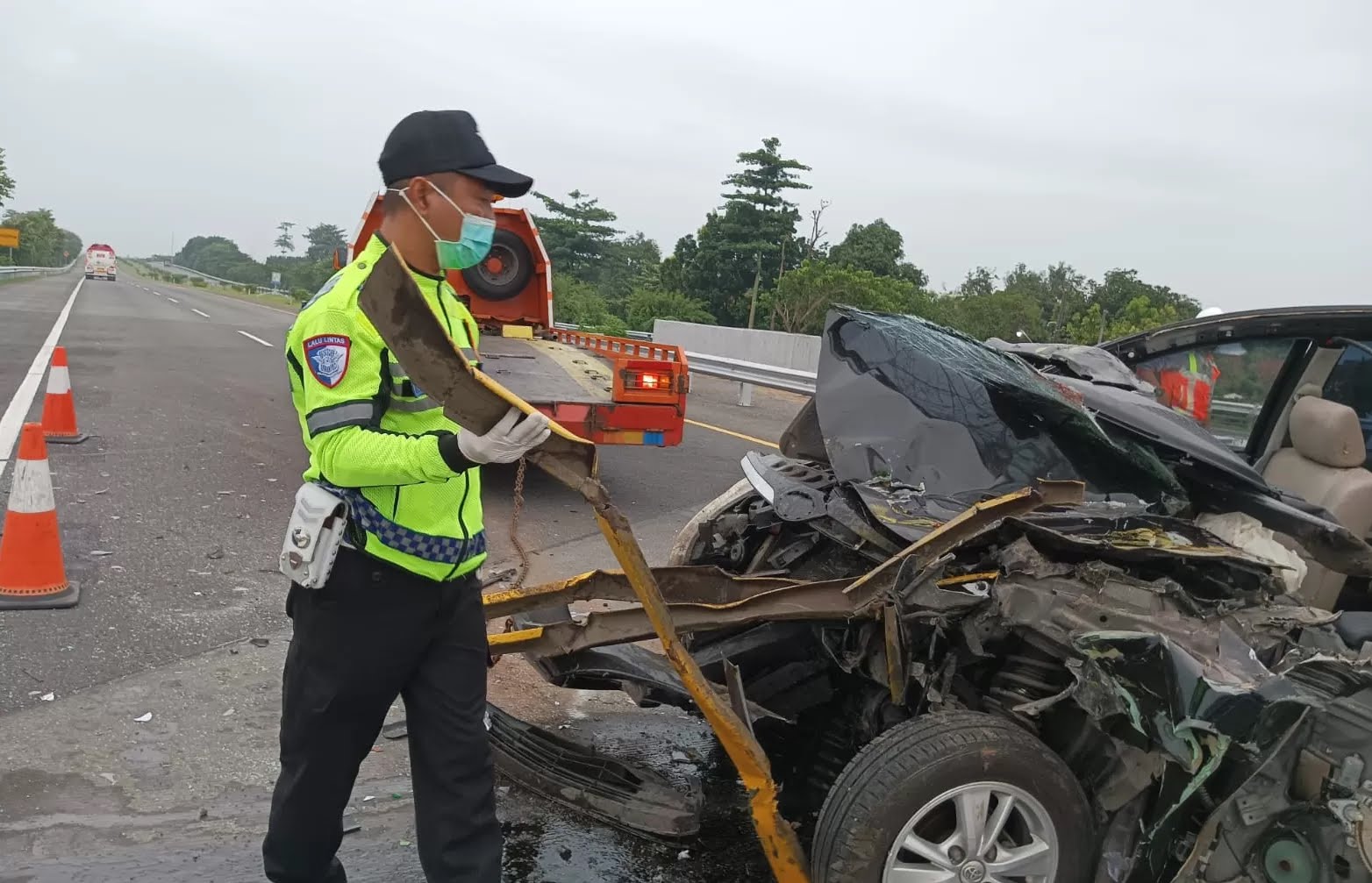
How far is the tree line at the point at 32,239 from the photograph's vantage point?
199 feet

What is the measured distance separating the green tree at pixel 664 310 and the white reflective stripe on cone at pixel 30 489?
3213 centimetres

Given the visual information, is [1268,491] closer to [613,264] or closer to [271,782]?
[271,782]

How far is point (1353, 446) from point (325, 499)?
369cm

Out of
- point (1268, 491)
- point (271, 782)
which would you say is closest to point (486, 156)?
A: point (271, 782)

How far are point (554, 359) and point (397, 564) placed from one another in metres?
6.13

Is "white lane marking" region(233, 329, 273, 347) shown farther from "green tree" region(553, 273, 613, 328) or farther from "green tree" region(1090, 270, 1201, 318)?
"green tree" region(1090, 270, 1201, 318)

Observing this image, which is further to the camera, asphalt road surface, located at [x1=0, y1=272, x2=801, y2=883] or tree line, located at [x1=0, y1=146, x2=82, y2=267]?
tree line, located at [x1=0, y1=146, x2=82, y2=267]

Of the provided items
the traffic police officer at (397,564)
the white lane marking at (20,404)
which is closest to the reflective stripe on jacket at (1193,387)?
the traffic police officer at (397,564)

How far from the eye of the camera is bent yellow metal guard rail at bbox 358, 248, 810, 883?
5.95ft

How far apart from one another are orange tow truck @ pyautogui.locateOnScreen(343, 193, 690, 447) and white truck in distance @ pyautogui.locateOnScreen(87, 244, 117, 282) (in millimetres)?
65841

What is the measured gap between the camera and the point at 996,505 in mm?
2830

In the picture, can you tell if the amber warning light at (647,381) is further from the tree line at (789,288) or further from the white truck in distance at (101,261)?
the white truck in distance at (101,261)

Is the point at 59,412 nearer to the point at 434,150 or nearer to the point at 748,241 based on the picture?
the point at 434,150

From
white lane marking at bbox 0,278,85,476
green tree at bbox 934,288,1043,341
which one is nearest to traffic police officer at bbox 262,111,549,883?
white lane marking at bbox 0,278,85,476
